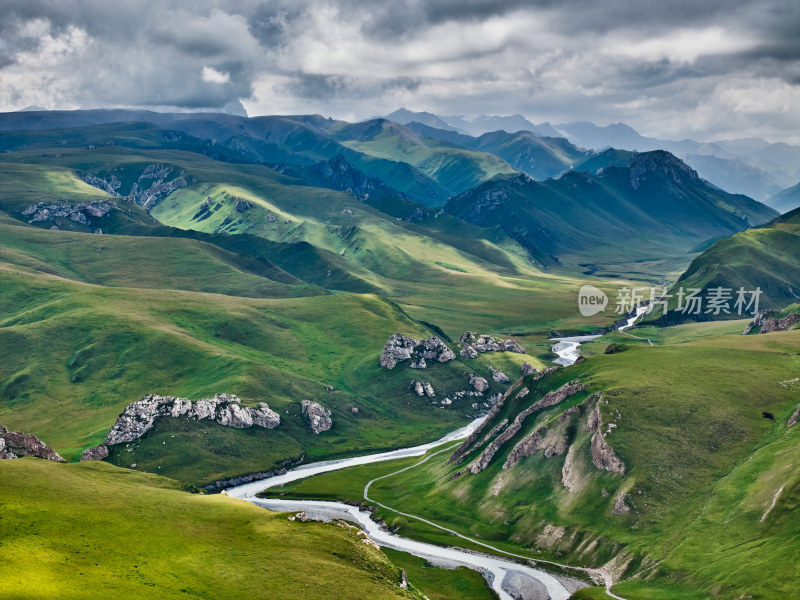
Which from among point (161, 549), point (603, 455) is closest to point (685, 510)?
point (603, 455)

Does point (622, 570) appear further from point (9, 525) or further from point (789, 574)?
point (9, 525)

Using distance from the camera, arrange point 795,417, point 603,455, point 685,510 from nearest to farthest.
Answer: point 685,510
point 795,417
point 603,455

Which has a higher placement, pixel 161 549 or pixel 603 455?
pixel 603 455

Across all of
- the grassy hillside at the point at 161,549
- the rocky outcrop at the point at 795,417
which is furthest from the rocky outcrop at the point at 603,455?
the grassy hillside at the point at 161,549

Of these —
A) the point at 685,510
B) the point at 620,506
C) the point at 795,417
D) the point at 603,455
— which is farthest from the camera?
the point at 603,455

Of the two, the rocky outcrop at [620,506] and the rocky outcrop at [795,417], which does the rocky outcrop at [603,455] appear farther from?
the rocky outcrop at [795,417]

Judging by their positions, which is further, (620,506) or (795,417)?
(795,417)

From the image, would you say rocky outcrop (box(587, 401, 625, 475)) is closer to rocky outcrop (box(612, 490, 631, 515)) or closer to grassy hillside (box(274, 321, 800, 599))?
grassy hillside (box(274, 321, 800, 599))

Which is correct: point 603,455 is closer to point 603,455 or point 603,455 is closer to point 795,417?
point 603,455

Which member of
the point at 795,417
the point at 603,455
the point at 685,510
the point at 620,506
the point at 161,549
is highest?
the point at 795,417
